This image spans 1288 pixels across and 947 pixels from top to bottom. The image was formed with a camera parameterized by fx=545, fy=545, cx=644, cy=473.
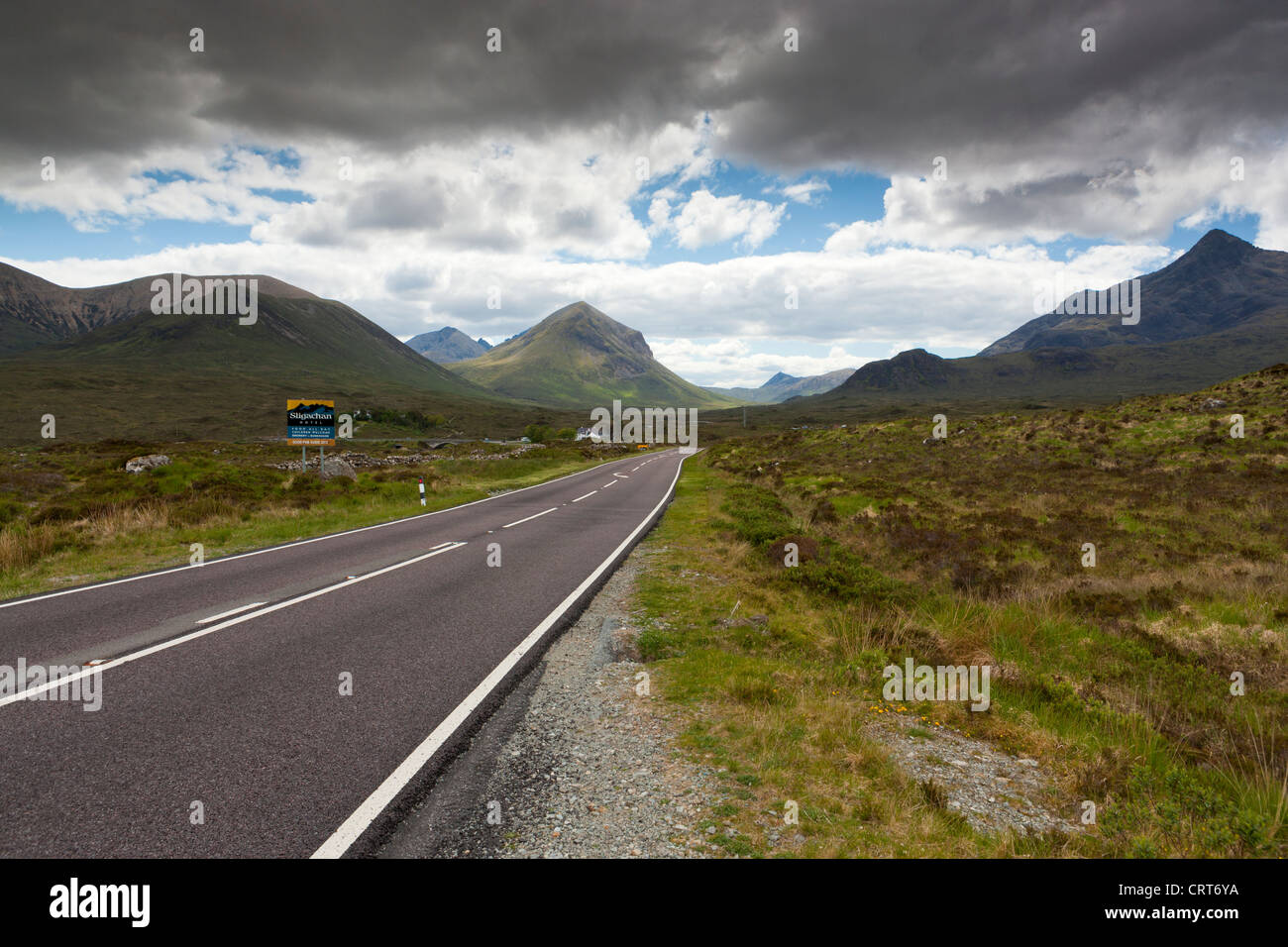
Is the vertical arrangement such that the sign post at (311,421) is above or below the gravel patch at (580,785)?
above

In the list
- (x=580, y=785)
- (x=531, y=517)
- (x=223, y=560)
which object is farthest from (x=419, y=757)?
(x=531, y=517)

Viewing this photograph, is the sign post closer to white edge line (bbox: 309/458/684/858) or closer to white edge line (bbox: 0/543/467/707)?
white edge line (bbox: 0/543/467/707)

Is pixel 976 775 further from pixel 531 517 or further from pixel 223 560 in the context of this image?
pixel 531 517

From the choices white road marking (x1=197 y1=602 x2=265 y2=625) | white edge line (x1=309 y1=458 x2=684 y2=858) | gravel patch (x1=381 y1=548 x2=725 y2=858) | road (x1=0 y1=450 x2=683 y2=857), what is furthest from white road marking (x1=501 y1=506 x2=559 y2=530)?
gravel patch (x1=381 y1=548 x2=725 y2=858)

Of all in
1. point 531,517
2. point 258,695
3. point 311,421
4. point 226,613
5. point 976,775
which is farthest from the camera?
point 311,421

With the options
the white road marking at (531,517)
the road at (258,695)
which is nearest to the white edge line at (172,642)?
the road at (258,695)

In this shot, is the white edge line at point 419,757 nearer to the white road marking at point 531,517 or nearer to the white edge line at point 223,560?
the white edge line at point 223,560

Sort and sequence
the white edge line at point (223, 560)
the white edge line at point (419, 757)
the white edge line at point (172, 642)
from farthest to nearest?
A: the white edge line at point (223, 560) → the white edge line at point (172, 642) → the white edge line at point (419, 757)

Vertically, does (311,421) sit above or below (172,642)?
above

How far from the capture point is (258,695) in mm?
5156

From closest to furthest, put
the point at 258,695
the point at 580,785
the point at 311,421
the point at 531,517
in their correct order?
the point at 580,785 < the point at 258,695 < the point at 531,517 < the point at 311,421

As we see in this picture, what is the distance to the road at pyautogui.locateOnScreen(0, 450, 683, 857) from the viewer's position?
11.0 feet

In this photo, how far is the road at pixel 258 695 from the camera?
3.35 metres
